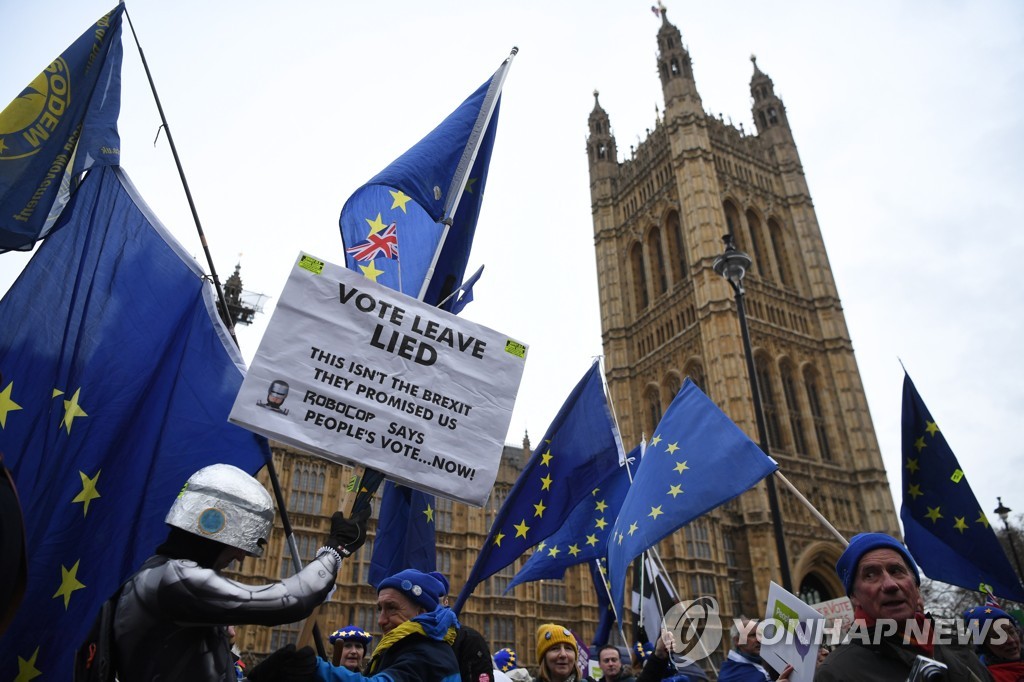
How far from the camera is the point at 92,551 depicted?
3.03 m

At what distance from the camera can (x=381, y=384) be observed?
10.5 feet

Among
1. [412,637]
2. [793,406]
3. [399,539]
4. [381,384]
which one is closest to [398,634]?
[412,637]

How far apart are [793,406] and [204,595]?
38.7 m

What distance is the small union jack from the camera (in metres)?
4.63

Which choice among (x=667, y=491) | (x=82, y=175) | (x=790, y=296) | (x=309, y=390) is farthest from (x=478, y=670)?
(x=790, y=296)

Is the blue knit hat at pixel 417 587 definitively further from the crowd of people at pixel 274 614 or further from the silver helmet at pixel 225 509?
the silver helmet at pixel 225 509

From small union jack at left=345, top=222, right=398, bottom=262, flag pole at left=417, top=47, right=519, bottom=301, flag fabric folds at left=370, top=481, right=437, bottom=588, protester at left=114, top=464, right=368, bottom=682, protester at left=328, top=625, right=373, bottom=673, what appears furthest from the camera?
protester at left=328, top=625, right=373, bottom=673

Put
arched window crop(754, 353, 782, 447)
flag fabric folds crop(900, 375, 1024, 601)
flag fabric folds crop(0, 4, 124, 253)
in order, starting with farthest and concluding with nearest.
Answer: arched window crop(754, 353, 782, 447)
flag fabric folds crop(900, 375, 1024, 601)
flag fabric folds crop(0, 4, 124, 253)

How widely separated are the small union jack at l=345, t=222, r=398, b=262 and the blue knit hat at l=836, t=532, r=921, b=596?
353cm

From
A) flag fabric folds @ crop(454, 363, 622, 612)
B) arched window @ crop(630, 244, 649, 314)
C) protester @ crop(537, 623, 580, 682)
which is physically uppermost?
arched window @ crop(630, 244, 649, 314)

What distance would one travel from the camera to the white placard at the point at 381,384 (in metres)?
2.99

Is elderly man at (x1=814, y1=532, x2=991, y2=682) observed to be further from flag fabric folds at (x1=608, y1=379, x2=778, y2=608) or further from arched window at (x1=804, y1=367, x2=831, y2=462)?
arched window at (x1=804, y1=367, x2=831, y2=462)

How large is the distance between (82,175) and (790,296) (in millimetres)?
41095

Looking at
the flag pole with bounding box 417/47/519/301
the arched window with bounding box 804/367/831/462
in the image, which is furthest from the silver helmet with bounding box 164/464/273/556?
the arched window with bounding box 804/367/831/462
